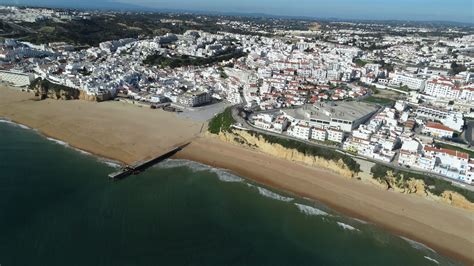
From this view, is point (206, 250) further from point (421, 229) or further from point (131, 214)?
point (421, 229)

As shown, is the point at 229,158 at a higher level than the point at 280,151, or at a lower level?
lower

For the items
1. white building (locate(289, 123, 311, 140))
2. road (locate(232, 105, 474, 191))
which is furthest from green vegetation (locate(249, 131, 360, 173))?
white building (locate(289, 123, 311, 140))

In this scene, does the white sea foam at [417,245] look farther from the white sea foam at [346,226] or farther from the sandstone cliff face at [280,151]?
the sandstone cliff face at [280,151]

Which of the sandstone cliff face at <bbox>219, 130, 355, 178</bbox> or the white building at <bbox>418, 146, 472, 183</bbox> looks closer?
the white building at <bbox>418, 146, 472, 183</bbox>

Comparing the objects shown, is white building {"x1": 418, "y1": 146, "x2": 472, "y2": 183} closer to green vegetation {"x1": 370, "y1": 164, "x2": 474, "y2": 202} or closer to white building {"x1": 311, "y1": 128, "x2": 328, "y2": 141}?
green vegetation {"x1": 370, "y1": 164, "x2": 474, "y2": 202}

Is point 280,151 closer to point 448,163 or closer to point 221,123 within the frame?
point 221,123

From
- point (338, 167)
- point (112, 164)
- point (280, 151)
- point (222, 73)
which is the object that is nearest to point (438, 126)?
point (338, 167)

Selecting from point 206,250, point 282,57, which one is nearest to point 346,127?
point 206,250
